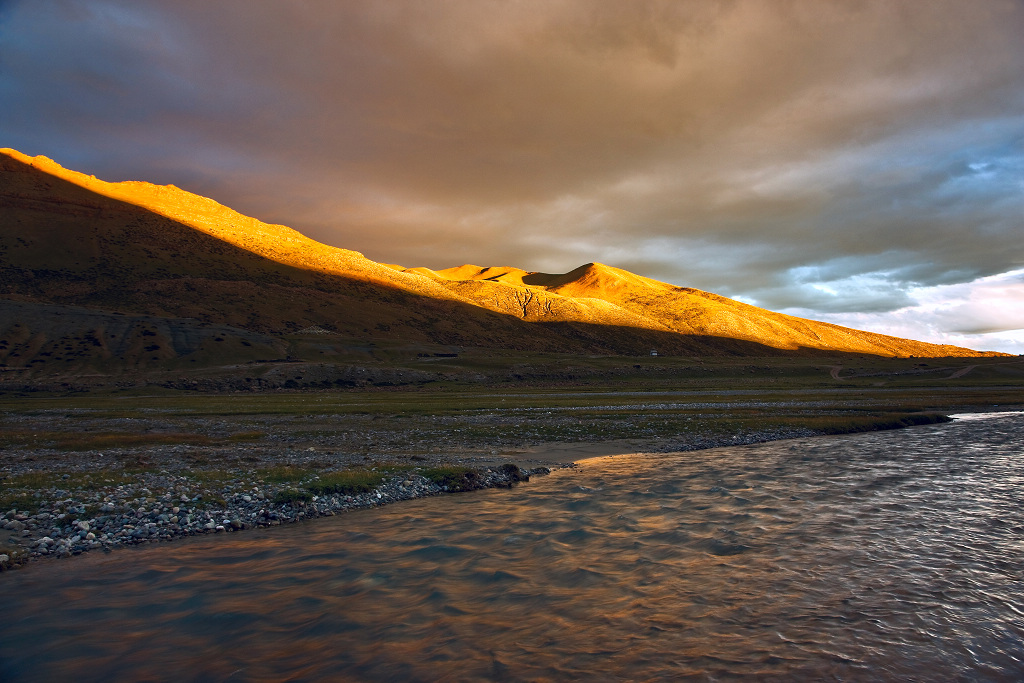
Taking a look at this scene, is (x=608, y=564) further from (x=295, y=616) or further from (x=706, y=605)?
(x=295, y=616)

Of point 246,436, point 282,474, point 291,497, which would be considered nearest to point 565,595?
point 291,497

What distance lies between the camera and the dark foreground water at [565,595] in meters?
9.41

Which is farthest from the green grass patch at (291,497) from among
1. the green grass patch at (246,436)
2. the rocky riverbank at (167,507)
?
the green grass patch at (246,436)

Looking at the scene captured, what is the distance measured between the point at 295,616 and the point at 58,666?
3985 millimetres

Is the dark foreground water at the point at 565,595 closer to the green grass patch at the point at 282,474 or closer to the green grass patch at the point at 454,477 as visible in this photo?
the green grass patch at the point at 454,477

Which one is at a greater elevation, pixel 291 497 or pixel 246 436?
pixel 291 497

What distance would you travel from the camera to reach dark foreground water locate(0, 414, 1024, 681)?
941 centimetres

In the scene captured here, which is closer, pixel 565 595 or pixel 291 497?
pixel 565 595

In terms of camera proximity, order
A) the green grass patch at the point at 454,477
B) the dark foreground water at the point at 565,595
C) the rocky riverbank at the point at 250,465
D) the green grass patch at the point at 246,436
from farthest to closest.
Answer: the green grass patch at the point at 246,436 → the green grass patch at the point at 454,477 → the rocky riverbank at the point at 250,465 → the dark foreground water at the point at 565,595

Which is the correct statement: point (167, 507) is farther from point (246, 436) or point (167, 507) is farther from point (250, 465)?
point (246, 436)

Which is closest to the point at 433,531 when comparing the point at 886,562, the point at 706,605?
the point at 706,605

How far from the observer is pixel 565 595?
1227cm

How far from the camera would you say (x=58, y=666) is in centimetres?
975

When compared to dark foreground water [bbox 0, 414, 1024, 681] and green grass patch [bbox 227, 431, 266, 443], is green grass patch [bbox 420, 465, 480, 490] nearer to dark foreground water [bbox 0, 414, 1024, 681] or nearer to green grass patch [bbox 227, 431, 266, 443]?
dark foreground water [bbox 0, 414, 1024, 681]
